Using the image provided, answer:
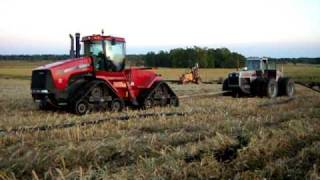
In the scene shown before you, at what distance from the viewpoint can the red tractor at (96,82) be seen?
1688 centimetres

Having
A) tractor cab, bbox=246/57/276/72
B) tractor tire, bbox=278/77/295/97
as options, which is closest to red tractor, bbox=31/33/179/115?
tractor cab, bbox=246/57/276/72

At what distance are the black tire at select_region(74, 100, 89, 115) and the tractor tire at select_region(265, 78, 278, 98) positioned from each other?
1129cm

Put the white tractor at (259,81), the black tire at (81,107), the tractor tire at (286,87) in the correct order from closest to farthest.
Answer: the black tire at (81,107), the white tractor at (259,81), the tractor tire at (286,87)

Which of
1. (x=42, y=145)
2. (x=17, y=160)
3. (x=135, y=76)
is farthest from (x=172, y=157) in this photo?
(x=135, y=76)

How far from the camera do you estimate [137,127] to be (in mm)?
12414

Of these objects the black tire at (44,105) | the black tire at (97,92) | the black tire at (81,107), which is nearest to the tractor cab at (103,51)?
the black tire at (97,92)

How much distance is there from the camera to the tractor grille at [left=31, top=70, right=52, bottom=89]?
16.8m

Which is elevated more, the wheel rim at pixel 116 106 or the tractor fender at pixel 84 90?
the tractor fender at pixel 84 90

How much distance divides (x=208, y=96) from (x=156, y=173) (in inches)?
751

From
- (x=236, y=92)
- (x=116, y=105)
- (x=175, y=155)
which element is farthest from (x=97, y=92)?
(x=236, y=92)

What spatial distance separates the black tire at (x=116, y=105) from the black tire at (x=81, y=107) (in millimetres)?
986

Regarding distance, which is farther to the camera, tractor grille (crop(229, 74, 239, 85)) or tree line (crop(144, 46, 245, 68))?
tree line (crop(144, 46, 245, 68))

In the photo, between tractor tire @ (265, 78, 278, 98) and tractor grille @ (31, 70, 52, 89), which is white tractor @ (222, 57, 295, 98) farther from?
tractor grille @ (31, 70, 52, 89)

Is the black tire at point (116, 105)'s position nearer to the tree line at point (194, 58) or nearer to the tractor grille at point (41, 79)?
the tractor grille at point (41, 79)
